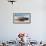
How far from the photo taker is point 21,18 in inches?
192

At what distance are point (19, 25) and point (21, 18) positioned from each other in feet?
0.89

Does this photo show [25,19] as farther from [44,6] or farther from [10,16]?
[44,6]

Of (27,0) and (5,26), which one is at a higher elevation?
(27,0)

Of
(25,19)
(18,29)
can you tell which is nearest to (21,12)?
(25,19)

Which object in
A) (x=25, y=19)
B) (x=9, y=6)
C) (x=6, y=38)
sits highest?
(x=9, y=6)

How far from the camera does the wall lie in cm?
488

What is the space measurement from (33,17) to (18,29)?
72 centimetres

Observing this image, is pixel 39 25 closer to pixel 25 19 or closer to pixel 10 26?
pixel 25 19

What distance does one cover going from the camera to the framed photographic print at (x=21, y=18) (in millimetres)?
4879

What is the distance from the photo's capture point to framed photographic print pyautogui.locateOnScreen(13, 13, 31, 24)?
4879 millimetres

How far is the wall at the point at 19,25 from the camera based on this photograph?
4879mm

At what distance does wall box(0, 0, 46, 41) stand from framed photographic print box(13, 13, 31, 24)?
113 millimetres

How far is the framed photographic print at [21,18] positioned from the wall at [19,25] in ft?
0.37

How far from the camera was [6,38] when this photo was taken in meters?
4.87
